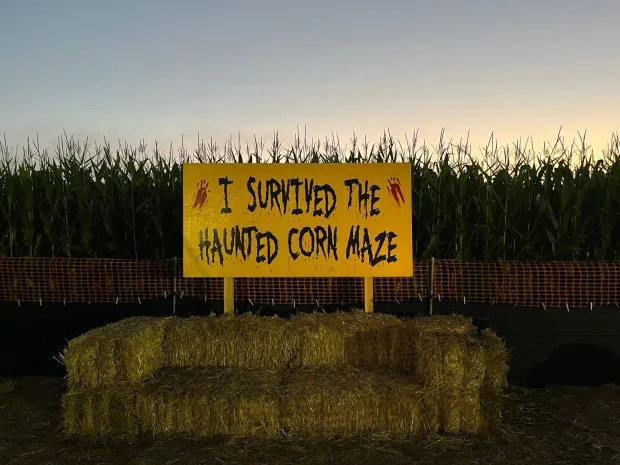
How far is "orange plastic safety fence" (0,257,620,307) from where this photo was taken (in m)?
6.79

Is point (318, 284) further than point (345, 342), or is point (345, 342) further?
point (318, 284)

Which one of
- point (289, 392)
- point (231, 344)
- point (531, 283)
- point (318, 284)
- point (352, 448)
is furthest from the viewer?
point (318, 284)

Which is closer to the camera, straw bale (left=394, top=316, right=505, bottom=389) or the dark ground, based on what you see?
the dark ground

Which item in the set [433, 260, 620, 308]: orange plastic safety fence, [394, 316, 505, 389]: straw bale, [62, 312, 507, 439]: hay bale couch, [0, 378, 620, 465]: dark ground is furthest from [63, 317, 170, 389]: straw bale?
[433, 260, 620, 308]: orange plastic safety fence

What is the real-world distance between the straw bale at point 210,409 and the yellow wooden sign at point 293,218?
167 centimetres

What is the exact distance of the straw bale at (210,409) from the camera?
496 centimetres

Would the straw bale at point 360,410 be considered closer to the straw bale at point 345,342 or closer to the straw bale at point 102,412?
the straw bale at point 345,342

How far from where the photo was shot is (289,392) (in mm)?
4992

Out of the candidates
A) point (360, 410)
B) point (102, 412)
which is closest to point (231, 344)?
point (102, 412)

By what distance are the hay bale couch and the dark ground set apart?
0.15 meters

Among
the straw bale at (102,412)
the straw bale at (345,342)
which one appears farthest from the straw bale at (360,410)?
the straw bale at (102,412)

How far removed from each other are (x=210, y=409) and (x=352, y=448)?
127cm

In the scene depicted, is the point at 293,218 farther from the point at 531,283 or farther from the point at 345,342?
the point at 531,283

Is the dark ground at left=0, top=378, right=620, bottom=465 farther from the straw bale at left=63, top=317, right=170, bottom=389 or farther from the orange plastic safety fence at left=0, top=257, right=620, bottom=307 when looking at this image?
the orange plastic safety fence at left=0, top=257, right=620, bottom=307
